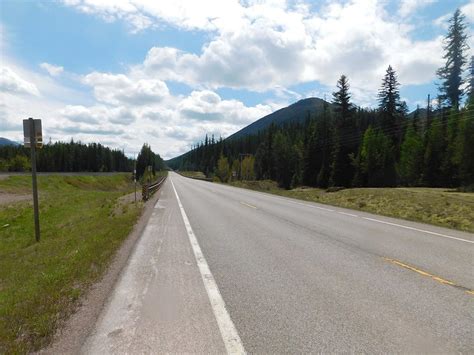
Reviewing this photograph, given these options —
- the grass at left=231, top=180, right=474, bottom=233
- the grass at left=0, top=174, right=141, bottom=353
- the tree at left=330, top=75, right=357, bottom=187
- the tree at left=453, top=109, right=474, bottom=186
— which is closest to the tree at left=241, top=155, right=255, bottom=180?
the tree at left=330, top=75, right=357, bottom=187

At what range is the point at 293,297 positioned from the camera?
5.52m

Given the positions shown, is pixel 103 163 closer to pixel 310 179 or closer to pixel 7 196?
pixel 310 179

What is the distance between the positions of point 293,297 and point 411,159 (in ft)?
211

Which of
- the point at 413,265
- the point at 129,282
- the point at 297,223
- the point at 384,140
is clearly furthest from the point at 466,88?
the point at 129,282

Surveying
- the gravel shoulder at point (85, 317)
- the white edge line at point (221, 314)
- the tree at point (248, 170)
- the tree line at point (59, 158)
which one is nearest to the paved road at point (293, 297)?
the white edge line at point (221, 314)

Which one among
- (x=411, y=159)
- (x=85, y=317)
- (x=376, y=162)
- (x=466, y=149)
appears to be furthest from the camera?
(x=376, y=162)

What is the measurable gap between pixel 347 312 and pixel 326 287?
3.51ft

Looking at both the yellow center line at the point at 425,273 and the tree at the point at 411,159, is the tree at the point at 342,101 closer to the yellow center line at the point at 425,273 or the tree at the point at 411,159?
the tree at the point at 411,159

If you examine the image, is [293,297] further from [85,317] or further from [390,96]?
[390,96]

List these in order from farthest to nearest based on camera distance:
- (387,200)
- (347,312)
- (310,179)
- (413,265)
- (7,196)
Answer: (310,179) < (7,196) < (387,200) < (413,265) < (347,312)

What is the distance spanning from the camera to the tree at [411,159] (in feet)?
203

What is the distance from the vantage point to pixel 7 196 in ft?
111

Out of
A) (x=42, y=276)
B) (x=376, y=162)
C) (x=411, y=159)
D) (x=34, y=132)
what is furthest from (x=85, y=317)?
(x=411, y=159)

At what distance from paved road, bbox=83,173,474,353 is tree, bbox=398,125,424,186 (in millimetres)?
56260
